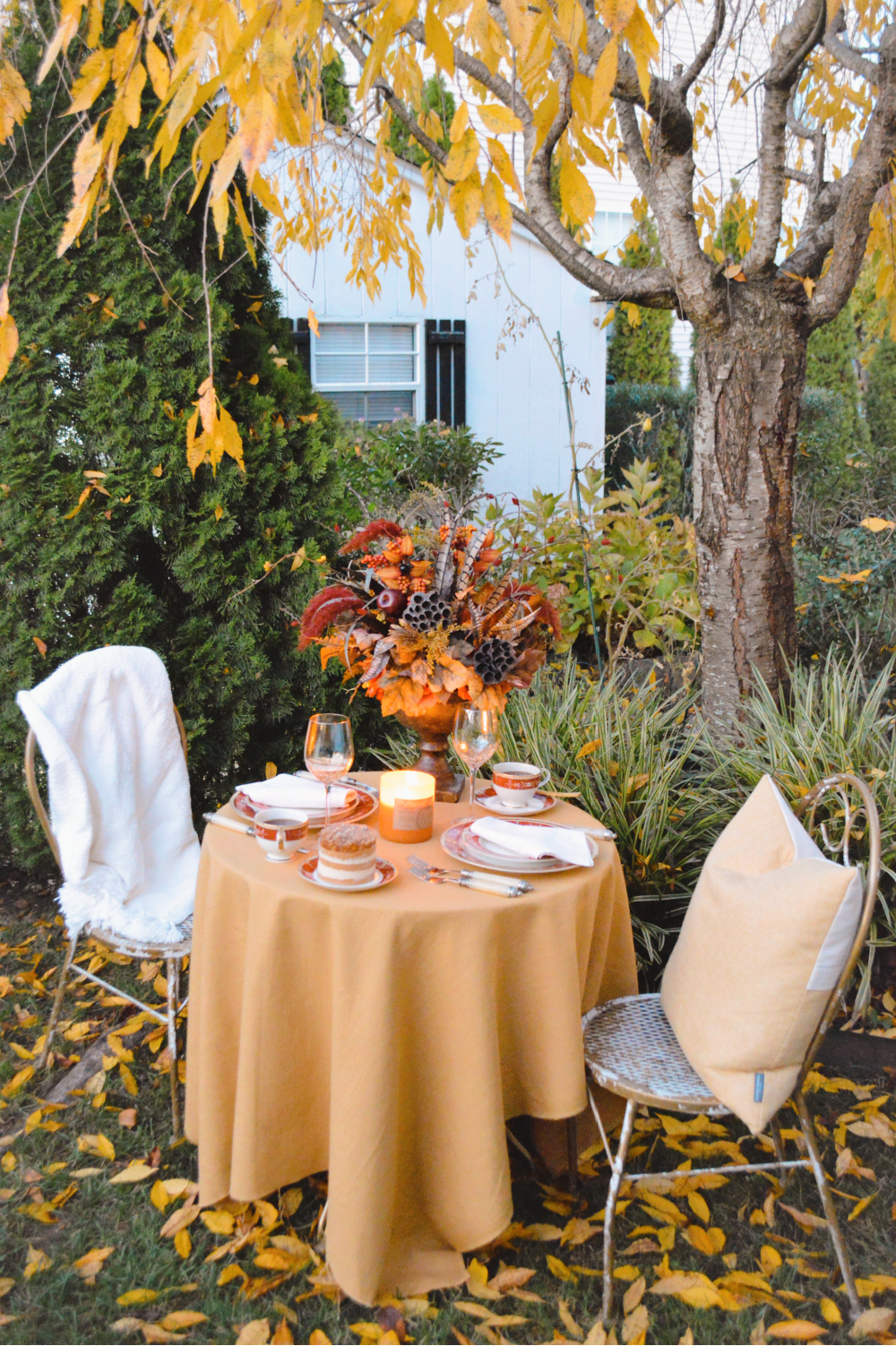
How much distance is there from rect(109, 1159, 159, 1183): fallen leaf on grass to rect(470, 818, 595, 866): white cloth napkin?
117cm

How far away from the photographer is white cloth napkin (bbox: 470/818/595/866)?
190 cm

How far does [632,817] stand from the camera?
116 inches

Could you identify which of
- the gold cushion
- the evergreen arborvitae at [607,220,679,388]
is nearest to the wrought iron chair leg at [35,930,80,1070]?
the gold cushion

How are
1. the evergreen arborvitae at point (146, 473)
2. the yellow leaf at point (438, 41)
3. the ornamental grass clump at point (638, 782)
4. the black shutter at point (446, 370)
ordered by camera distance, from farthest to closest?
the black shutter at point (446, 370)
the evergreen arborvitae at point (146, 473)
the ornamental grass clump at point (638, 782)
the yellow leaf at point (438, 41)

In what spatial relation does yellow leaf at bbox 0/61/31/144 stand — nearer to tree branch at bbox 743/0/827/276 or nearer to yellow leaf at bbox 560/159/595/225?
yellow leaf at bbox 560/159/595/225

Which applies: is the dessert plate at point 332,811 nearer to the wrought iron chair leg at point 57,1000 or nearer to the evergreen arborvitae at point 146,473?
the wrought iron chair leg at point 57,1000

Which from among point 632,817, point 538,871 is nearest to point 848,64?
→ point 632,817

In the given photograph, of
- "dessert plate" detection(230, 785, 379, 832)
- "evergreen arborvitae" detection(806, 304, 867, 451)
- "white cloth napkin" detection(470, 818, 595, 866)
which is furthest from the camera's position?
"evergreen arborvitae" detection(806, 304, 867, 451)

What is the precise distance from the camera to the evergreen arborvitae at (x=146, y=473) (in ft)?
10.5

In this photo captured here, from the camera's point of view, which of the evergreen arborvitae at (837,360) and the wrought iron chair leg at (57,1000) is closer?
the wrought iron chair leg at (57,1000)

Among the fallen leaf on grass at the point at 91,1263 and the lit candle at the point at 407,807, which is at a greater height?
the lit candle at the point at 407,807

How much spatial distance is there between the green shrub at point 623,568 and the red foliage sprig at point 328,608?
196 centimetres

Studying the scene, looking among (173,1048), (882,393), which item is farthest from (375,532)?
(882,393)

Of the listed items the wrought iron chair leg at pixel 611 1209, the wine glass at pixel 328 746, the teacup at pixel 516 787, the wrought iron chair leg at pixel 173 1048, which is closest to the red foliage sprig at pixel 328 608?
the wine glass at pixel 328 746
